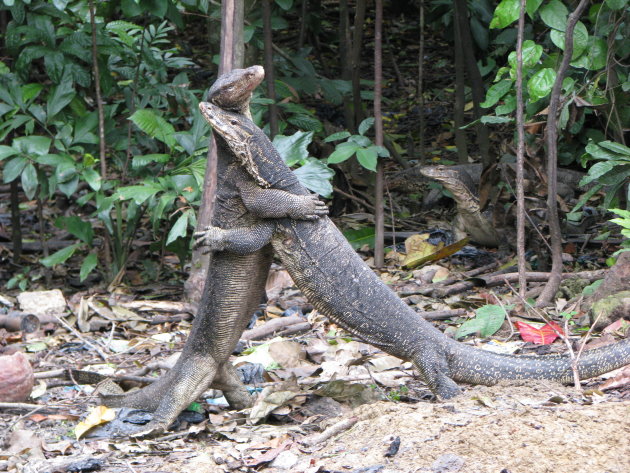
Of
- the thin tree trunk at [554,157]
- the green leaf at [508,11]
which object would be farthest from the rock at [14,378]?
the green leaf at [508,11]

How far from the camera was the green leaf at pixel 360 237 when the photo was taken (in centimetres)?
887

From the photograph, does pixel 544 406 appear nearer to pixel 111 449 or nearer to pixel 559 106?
pixel 111 449

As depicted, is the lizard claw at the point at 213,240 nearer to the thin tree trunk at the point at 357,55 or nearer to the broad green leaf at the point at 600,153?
the broad green leaf at the point at 600,153

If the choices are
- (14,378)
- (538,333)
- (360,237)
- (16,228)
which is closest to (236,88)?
(14,378)

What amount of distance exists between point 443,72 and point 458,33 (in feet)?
12.5

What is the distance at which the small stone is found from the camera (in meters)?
4.02

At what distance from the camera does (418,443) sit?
A: 3.82 m

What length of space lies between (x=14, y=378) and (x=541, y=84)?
172 inches

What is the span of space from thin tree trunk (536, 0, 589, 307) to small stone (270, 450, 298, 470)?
10.6 ft

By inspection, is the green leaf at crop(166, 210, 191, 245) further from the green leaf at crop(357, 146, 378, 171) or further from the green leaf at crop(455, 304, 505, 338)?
the green leaf at crop(455, 304, 505, 338)

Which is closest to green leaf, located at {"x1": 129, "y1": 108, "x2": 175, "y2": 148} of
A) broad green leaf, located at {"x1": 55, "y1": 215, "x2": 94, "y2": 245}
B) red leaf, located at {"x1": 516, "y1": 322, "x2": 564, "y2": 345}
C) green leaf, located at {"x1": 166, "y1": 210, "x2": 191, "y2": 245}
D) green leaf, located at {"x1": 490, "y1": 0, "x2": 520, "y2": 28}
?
green leaf, located at {"x1": 166, "y1": 210, "x2": 191, "y2": 245}

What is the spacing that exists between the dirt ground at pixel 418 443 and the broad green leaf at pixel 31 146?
3.13 m

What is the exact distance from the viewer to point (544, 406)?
419 centimetres

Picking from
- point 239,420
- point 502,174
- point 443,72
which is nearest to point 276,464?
point 239,420
